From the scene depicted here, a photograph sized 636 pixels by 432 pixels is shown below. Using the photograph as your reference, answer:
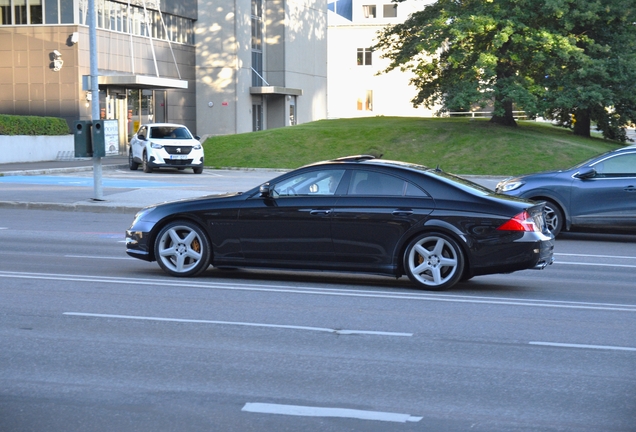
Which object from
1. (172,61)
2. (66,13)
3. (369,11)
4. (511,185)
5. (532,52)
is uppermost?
(369,11)

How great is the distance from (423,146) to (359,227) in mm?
27156

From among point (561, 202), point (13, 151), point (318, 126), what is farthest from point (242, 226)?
point (318, 126)

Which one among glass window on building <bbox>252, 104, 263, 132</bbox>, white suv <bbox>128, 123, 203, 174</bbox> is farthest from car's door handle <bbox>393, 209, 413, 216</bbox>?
glass window on building <bbox>252, 104, 263, 132</bbox>

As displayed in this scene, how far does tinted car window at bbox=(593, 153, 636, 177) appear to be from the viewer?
1608 centimetres

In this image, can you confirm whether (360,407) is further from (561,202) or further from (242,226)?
(561,202)

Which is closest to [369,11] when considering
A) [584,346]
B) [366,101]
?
[366,101]

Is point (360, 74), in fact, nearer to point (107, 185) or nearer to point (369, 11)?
point (369, 11)

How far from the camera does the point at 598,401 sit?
5.93 meters

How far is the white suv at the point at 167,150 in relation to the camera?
106 ft

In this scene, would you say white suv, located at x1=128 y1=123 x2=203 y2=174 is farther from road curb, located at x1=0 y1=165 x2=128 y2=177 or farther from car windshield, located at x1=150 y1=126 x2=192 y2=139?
road curb, located at x1=0 y1=165 x2=128 y2=177

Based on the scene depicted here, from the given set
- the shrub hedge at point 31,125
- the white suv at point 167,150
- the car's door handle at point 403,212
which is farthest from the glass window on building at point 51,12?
the car's door handle at point 403,212

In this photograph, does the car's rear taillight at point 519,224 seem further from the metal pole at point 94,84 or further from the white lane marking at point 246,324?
the metal pole at point 94,84

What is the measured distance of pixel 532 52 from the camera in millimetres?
36688

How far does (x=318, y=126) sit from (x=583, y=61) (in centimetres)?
1274
